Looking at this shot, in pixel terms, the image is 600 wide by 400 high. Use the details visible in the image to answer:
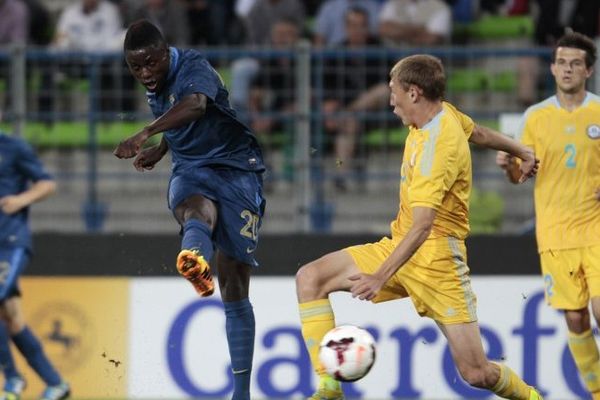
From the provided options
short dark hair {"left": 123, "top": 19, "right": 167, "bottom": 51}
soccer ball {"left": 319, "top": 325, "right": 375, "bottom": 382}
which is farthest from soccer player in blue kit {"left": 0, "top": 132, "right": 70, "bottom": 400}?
soccer ball {"left": 319, "top": 325, "right": 375, "bottom": 382}

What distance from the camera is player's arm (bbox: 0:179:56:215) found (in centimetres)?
1088

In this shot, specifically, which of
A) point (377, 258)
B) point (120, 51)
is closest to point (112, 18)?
point (120, 51)

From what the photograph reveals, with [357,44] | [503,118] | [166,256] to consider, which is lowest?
[166,256]

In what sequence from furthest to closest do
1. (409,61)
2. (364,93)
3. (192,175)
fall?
(364,93), (192,175), (409,61)

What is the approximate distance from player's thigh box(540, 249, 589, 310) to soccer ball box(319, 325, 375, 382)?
7.52 feet

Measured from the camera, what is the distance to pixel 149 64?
7.82 meters

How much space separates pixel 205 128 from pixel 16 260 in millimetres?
3226

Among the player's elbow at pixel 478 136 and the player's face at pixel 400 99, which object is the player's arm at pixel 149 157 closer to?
the player's face at pixel 400 99

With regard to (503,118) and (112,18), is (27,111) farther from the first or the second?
(503,118)

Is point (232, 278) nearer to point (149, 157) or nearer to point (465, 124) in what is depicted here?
point (149, 157)

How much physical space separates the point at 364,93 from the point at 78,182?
8.75ft

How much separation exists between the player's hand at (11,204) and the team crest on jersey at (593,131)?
14.7 ft

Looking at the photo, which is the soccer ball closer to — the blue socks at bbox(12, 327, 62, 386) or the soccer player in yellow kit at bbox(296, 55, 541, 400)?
the soccer player in yellow kit at bbox(296, 55, 541, 400)

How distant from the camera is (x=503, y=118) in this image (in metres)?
11.0
